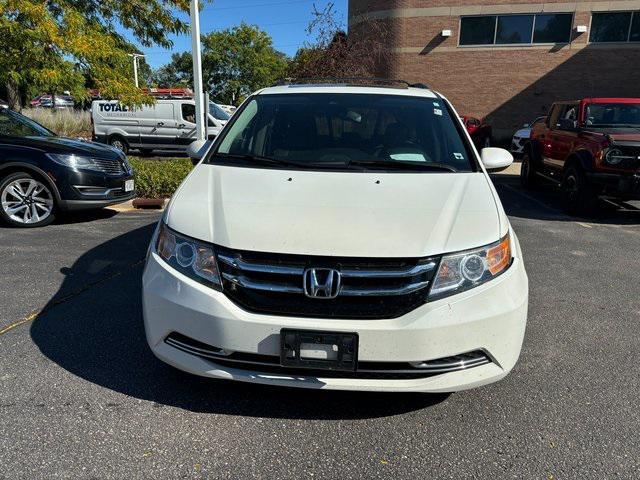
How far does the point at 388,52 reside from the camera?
23469 mm

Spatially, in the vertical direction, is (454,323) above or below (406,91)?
below

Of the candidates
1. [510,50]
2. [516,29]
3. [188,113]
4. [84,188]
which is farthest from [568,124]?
[516,29]

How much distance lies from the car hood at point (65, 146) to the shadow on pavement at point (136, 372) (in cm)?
301

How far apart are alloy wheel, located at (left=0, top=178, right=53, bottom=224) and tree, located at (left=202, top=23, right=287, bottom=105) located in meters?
44.5

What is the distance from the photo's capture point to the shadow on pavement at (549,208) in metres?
8.09

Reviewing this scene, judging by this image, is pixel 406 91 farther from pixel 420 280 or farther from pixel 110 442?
pixel 110 442

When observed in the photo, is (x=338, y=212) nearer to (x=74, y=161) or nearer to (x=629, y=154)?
(x=74, y=161)

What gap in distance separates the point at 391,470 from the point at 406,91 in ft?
9.47

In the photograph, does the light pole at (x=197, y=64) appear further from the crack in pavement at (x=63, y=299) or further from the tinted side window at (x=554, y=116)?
the tinted side window at (x=554, y=116)

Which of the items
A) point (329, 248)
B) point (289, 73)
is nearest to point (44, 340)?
point (329, 248)

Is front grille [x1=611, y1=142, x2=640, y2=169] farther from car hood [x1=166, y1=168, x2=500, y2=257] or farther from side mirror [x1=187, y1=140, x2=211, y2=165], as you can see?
side mirror [x1=187, y1=140, x2=211, y2=165]

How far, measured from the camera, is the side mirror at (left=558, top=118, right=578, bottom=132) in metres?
8.57

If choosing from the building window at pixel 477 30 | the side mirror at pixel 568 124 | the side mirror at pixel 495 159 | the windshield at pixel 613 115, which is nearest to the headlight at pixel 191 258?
the side mirror at pixel 495 159

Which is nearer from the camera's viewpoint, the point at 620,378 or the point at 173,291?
the point at 173,291
